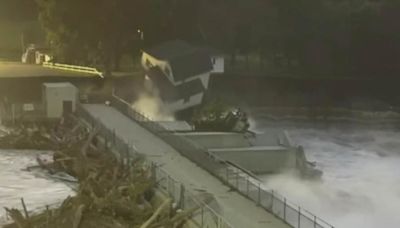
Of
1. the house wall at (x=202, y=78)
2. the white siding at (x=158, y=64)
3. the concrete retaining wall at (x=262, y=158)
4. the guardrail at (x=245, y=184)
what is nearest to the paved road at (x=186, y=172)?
the guardrail at (x=245, y=184)

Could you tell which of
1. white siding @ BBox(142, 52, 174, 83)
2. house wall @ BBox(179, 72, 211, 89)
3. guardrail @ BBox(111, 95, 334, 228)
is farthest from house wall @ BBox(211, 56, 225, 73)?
guardrail @ BBox(111, 95, 334, 228)

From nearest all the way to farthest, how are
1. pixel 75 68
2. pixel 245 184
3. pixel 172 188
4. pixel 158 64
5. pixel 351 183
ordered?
pixel 172 188, pixel 245 184, pixel 351 183, pixel 75 68, pixel 158 64

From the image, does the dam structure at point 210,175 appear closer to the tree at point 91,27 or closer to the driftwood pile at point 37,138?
the driftwood pile at point 37,138

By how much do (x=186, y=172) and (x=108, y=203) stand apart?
470 centimetres

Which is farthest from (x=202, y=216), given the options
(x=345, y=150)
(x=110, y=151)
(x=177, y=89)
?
(x=177, y=89)

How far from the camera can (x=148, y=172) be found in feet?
80.6

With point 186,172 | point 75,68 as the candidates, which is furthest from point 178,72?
point 186,172

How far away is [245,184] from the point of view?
2377 centimetres

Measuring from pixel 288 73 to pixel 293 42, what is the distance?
255 centimetres

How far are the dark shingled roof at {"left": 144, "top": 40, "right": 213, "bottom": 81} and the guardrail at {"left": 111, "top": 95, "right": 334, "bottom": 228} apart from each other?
17.8m

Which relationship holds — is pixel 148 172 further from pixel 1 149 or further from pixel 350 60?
pixel 350 60

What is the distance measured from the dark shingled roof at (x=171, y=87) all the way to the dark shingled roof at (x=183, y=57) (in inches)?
20.3

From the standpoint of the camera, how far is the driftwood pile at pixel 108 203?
20219 mm

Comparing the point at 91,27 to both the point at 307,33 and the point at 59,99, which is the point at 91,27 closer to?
the point at 59,99
